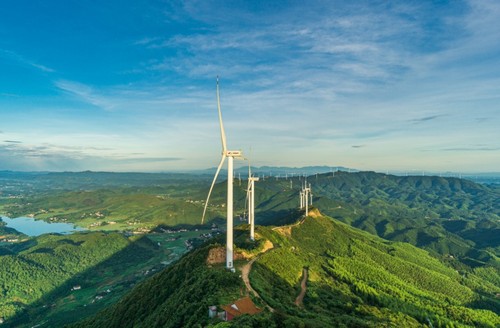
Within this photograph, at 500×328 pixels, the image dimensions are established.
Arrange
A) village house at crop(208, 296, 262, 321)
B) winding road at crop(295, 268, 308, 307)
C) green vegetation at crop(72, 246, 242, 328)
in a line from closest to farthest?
village house at crop(208, 296, 262, 321), green vegetation at crop(72, 246, 242, 328), winding road at crop(295, 268, 308, 307)

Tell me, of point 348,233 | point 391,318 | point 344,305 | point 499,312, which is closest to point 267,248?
point 344,305

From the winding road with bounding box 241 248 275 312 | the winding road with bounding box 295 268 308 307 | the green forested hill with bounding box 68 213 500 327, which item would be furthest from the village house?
the winding road with bounding box 295 268 308 307

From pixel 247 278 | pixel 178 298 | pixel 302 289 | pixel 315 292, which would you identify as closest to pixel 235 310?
pixel 247 278

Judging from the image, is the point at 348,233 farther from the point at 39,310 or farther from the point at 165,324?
the point at 39,310

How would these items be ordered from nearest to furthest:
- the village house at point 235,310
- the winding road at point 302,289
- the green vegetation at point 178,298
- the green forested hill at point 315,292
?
the village house at point 235,310 < the green vegetation at point 178,298 < the green forested hill at point 315,292 < the winding road at point 302,289

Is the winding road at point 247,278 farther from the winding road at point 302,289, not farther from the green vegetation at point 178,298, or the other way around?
the winding road at point 302,289

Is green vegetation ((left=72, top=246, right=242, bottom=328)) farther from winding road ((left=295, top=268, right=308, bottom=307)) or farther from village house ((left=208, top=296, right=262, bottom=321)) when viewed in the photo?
winding road ((left=295, top=268, right=308, bottom=307))

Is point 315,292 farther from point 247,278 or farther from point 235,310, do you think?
point 235,310

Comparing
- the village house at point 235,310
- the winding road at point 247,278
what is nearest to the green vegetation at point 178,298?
the village house at point 235,310

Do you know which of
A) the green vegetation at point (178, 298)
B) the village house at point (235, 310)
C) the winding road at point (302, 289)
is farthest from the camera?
the winding road at point (302, 289)
